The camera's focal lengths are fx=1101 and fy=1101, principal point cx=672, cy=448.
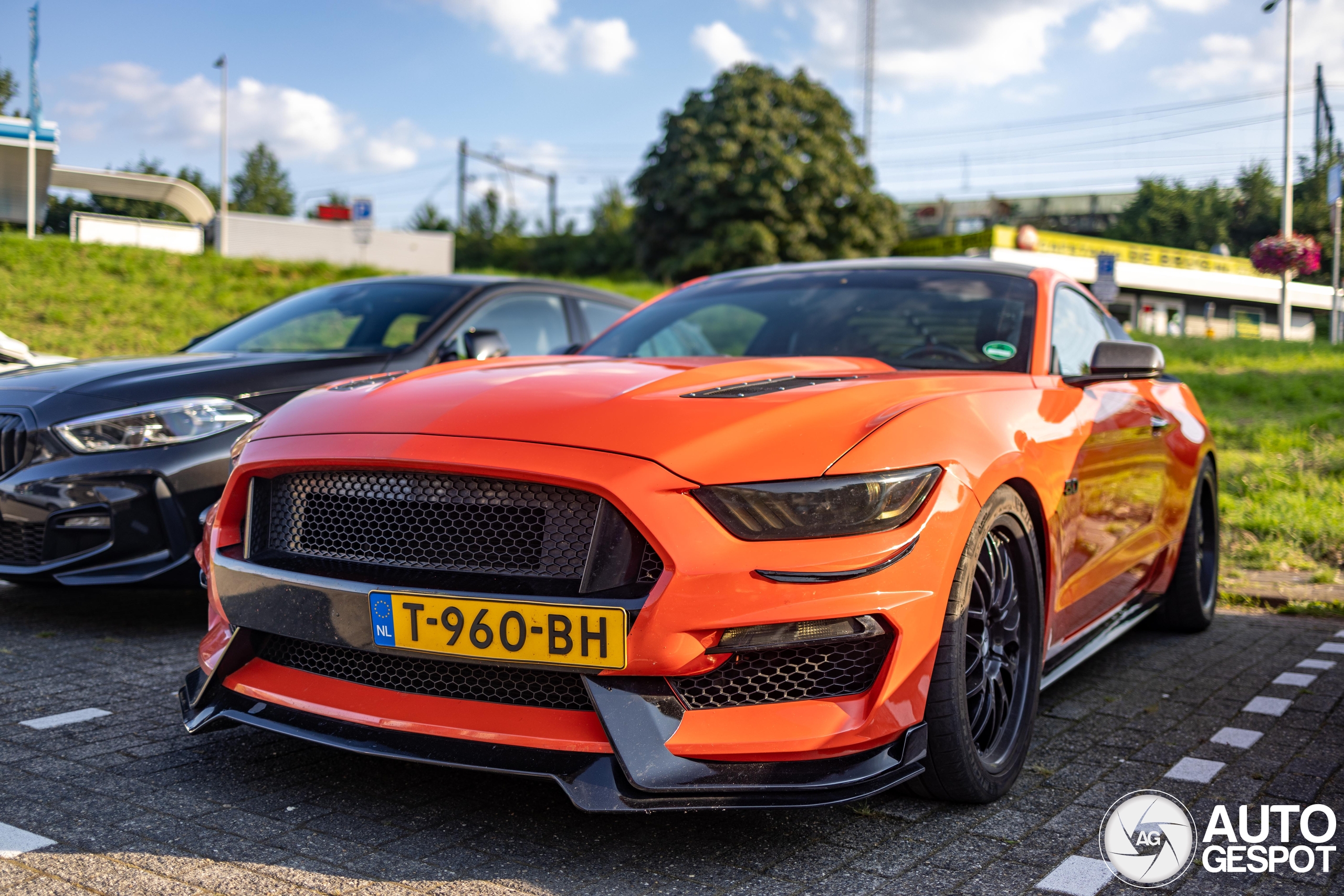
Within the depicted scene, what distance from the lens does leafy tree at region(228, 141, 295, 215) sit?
68688 millimetres

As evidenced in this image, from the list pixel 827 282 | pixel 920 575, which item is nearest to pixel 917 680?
pixel 920 575

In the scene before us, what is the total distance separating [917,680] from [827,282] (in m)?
2.16

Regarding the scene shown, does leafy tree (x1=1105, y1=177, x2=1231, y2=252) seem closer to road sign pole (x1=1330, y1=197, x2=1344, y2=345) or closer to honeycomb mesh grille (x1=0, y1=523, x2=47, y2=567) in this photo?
road sign pole (x1=1330, y1=197, x2=1344, y2=345)

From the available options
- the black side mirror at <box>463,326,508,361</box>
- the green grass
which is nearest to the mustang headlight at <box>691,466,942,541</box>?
the black side mirror at <box>463,326,508,361</box>

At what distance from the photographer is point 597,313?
649 centimetres

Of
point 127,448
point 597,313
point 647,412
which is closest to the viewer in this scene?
point 647,412

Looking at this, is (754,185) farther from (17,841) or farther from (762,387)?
(17,841)

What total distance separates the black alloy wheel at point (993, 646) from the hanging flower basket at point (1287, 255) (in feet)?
55.9

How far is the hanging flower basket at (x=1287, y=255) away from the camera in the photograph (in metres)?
17.6

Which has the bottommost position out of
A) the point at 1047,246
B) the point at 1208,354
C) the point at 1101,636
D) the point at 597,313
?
the point at 1101,636

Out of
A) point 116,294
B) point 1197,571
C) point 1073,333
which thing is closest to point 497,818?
point 1073,333

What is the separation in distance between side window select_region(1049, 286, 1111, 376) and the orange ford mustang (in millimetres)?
824

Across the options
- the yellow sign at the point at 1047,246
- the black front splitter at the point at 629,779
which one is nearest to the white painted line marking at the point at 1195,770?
the black front splitter at the point at 629,779

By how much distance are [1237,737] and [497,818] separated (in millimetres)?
2182
